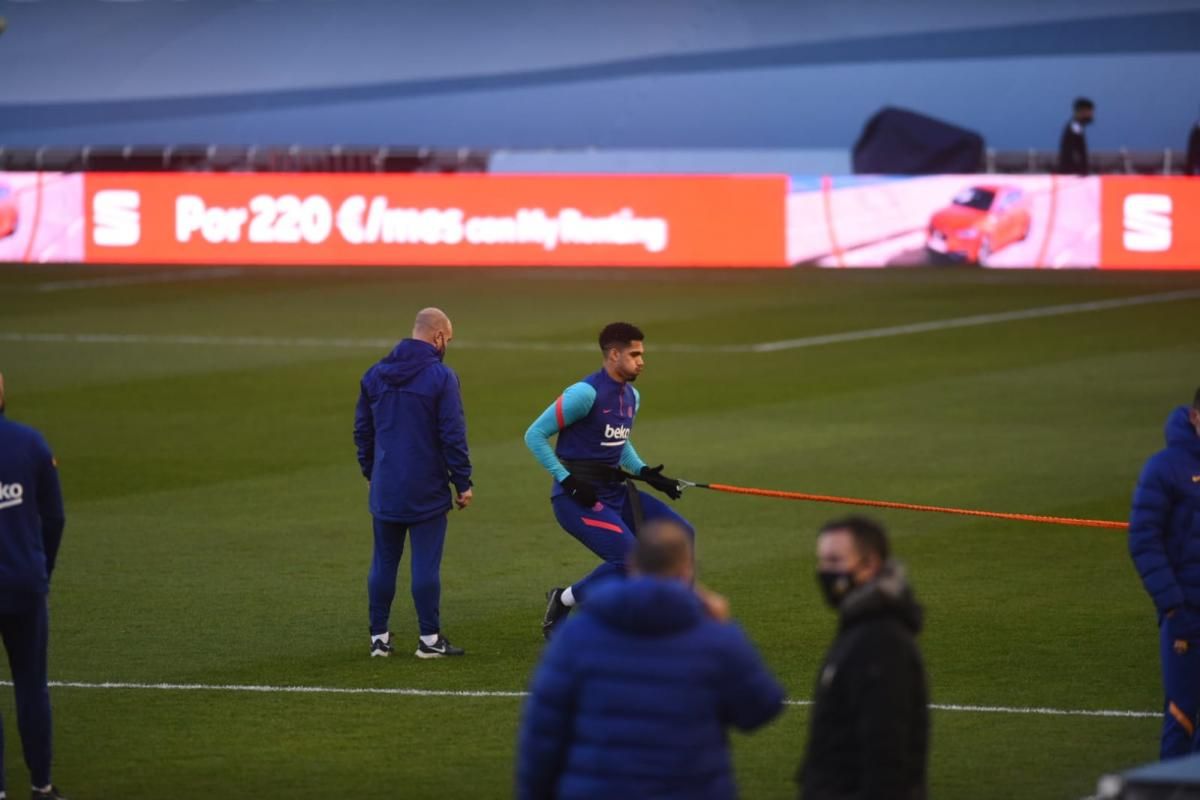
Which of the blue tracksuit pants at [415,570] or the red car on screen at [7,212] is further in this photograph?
the red car on screen at [7,212]

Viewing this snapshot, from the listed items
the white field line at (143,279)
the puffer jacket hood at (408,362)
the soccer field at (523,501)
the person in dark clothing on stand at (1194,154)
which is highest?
the person in dark clothing on stand at (1194,154)

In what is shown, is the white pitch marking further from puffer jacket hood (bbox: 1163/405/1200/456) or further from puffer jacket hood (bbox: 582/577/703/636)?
puffer jacket hood (bbox: 582/577/703/636)

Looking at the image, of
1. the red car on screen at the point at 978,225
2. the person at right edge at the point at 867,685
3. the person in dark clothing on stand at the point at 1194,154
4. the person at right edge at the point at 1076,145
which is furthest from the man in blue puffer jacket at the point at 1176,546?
the person in dark clothing on stand at the point at 1194,154

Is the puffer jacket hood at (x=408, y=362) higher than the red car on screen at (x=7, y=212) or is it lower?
lower

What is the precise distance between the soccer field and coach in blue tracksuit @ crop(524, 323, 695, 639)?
0.80 meters

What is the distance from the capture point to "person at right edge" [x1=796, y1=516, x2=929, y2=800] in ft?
20.1

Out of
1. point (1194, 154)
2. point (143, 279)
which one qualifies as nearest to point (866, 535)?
point (1194, 154)

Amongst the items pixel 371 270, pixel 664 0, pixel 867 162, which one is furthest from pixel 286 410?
pixel 664 0

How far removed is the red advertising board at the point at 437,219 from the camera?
3189 centimetres

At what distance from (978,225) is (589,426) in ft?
66.6

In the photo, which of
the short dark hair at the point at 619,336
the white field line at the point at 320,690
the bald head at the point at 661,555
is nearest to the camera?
the bald head at the point at 661,555

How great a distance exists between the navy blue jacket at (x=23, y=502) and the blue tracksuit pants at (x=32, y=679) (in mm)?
132

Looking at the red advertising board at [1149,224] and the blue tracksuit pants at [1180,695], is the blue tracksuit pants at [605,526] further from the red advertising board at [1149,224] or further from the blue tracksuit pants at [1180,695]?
the red advertising board at [1149,224]

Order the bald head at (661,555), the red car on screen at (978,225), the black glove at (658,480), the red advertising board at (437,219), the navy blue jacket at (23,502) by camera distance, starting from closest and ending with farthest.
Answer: the bald head at (661,555)
the navy blue jacket at (23,502)
the black glove at (658,480)
the red car on screen at (978,225)
the red advertising board at (437,219)
